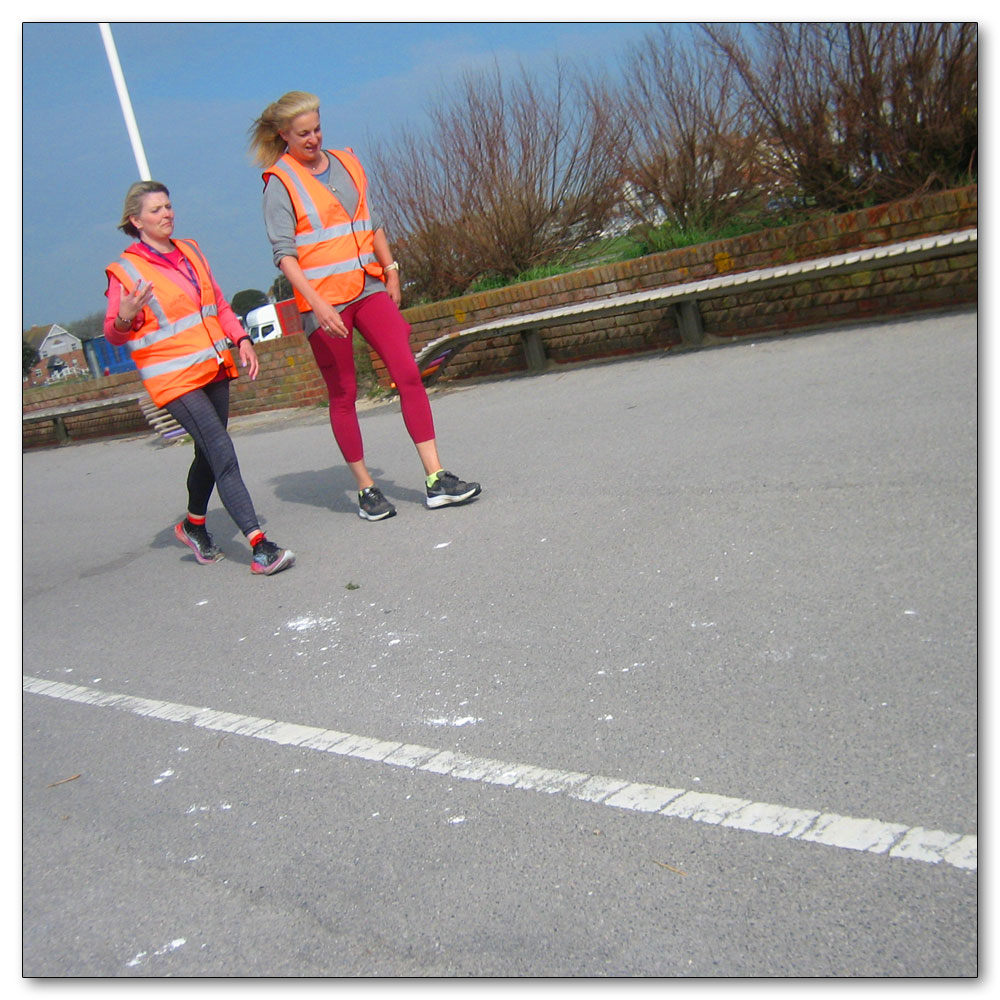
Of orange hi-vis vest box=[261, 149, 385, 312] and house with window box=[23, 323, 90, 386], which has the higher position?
orange hi-vis vest box=[261, 149, 385, 312]

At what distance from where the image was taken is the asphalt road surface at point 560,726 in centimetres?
242

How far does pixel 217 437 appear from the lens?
5.73 meters

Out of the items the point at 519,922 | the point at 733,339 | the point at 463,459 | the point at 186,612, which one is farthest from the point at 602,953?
the point at 733,339

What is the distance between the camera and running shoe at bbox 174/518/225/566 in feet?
20.9

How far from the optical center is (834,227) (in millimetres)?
9031

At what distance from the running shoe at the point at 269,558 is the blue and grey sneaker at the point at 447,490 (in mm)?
913

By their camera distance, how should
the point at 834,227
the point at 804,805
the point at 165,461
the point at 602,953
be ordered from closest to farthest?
the point at 602,953, the point at 804,805, the point at 834,227, the point at 165,461

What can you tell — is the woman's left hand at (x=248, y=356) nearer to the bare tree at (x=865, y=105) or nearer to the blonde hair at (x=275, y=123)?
the blonde hair at (x=275, y=123)

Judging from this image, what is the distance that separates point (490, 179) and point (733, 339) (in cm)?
412

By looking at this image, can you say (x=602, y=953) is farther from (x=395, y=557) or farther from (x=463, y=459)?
(x=463, y=459)

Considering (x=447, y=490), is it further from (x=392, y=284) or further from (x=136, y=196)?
(x=136, y=196)

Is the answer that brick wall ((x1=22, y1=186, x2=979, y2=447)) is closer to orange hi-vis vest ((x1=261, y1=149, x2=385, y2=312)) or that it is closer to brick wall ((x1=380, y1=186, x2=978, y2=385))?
brick wall ((x1=380, y1=186, x2=978, y2=385))

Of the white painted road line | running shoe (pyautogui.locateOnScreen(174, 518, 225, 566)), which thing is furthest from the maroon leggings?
the white painted road line

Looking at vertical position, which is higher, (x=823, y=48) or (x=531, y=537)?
(x=823, y=48)
